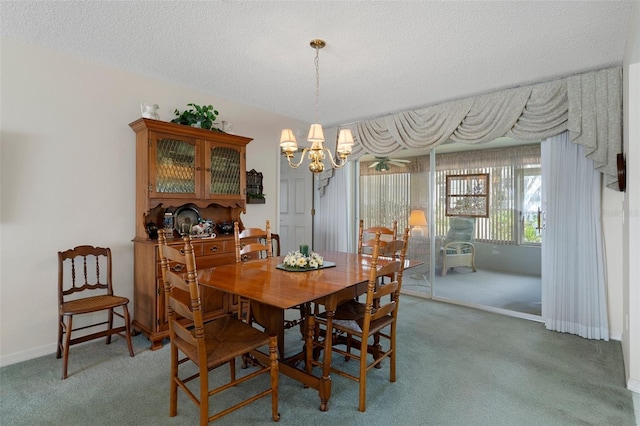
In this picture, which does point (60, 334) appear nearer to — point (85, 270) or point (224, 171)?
point (85, 270)

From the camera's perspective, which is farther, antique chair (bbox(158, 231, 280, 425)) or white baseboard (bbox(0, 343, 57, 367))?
white baseboard (bbox(0, 343, 57, 367))

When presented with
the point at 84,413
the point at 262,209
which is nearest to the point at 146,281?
the point at 84,413

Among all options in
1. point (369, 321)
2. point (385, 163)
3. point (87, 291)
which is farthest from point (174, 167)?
point (385, 163)

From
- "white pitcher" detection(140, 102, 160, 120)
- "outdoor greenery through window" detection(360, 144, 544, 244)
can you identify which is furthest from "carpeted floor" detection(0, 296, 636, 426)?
"white pitcher" detection(140, 102, 160, 120)

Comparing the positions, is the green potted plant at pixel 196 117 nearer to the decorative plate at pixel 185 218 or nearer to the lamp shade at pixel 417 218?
the decorative plate at pixel 185 218

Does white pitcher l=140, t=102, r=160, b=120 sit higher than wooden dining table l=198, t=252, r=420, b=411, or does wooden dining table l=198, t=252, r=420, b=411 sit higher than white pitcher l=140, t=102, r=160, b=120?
white pitcher l=140, t=102, r=160, b=120

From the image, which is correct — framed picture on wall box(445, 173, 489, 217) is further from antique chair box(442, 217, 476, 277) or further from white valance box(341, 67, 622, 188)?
white valance box(341, 67, 622, 188)

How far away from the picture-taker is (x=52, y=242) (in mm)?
2770

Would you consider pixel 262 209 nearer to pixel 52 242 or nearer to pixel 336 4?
pixel 52 242

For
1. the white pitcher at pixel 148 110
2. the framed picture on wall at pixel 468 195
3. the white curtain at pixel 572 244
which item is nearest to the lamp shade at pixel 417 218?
the framed picture on wall at pixel 468 195

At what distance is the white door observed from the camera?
559cm

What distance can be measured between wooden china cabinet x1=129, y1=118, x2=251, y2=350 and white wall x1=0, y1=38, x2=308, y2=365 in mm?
176

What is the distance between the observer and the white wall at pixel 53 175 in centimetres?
258

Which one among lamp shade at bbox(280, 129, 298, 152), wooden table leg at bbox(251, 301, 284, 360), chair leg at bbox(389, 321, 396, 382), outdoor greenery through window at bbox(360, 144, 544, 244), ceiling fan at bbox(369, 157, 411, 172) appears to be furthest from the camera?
ceiling fan at bbox(369, 157, 411, 172)
